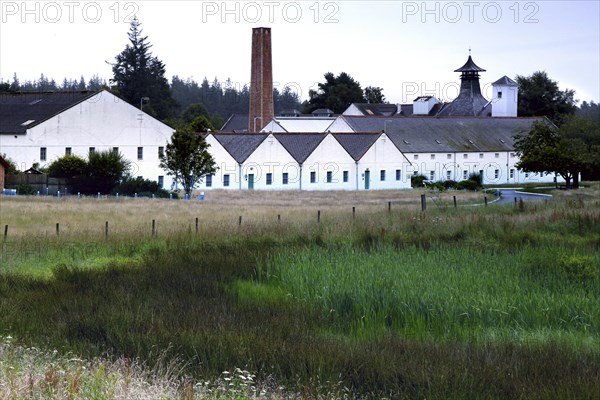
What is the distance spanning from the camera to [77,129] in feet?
199

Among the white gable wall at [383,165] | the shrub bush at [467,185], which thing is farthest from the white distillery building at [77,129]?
the shrub bush at [467,185]

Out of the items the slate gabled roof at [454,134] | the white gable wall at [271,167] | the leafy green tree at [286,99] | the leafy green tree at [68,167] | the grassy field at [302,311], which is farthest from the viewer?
the leafy green tree at [286,99]

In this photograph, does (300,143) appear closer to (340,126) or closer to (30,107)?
(340,126)

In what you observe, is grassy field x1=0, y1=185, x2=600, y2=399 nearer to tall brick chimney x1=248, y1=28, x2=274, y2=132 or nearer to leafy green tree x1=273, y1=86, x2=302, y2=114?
tall brick chimney x1=248, y1=28, x2=274, y2=132

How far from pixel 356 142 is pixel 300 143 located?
4659 millimetres

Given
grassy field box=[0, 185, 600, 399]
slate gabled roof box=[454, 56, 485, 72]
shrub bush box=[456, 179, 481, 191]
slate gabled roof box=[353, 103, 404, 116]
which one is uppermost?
slate gabled roof box=[454, 56, 485, 72]

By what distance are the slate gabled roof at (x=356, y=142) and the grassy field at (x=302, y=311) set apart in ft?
134

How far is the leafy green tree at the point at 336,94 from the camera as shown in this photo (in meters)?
126

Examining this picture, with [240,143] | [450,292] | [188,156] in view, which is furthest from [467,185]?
[450,292]

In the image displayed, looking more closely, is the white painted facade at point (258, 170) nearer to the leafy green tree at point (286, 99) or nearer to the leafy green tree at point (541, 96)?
the leafy green tree at point (541, 96)

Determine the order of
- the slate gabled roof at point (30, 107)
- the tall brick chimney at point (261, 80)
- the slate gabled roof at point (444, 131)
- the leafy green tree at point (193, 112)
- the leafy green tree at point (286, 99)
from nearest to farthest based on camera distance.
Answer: the slate gabled roof at point (30, 107) < the slate gabled roof at point (444, 131) < the tall brick chimney at point (261, 80) < the leafy green tree at point (193, 112) < the leafy green tree at point (286, 99)

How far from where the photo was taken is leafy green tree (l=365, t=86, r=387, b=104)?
13538cm

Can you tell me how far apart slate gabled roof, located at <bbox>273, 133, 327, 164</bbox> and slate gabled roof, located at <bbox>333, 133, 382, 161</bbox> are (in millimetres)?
1644

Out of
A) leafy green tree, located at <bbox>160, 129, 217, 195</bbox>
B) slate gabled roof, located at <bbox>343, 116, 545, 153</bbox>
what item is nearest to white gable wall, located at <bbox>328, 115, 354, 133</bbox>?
slate gabled roof, located at <bbox>343, 116, 545, 153</bbox>
